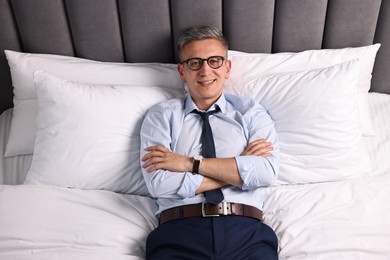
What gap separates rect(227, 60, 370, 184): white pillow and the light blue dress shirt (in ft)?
0.34

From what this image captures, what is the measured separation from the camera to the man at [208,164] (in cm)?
130

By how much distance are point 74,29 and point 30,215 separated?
935mm

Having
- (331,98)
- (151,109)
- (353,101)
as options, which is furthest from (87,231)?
(353,101)

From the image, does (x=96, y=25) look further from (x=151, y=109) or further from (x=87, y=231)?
(x=87, y=231)

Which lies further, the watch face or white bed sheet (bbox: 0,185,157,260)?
the watch face

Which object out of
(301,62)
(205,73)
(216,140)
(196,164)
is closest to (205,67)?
(205,73)

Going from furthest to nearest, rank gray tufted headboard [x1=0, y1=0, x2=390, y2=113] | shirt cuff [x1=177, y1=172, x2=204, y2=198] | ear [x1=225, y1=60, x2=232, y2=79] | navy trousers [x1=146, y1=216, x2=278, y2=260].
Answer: gray tufted headboard [x1=0, y1=0, x2=390, y2=113] → ear [x1=225, y1=60, x2=232, y2=79] → shirt cuff [x1=177, y1=172, x2=204, y2=198] → navy trousers [x1=146, y1=216, x2=278, y2=260]

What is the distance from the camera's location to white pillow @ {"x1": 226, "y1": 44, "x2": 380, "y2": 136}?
175 centimetres

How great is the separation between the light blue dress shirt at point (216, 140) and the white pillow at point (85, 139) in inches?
4.9

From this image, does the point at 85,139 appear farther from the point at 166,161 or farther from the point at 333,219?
the point at 333,219

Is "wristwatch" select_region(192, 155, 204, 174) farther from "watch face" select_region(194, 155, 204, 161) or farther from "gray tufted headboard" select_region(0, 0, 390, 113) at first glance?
"gray tufted headboard" select_region(0, 0, 390, 113)

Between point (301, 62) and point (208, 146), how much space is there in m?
0.68

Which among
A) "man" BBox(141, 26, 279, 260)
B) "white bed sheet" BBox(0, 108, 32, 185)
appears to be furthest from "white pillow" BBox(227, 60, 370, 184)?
"white bed sheet" BBox(0, 108, 32, 185)

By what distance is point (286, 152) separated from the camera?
62.6 inches
